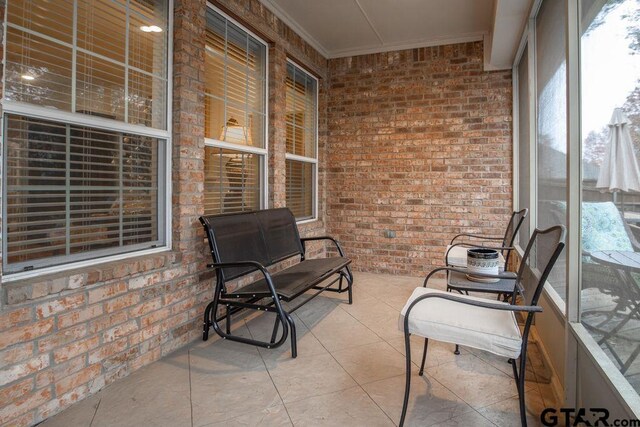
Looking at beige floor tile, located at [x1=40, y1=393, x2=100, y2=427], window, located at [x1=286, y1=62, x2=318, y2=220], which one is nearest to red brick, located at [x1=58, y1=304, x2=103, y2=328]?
beige floor tile, located at [x1=40, y1=393, x2=100, y2=427]

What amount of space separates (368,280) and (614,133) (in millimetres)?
3464

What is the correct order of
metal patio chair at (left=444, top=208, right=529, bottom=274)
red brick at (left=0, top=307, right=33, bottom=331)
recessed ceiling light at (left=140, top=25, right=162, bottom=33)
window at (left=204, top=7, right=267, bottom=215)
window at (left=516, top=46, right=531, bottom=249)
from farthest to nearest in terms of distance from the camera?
window at (left=516, top=46, right=531, bottom=249), metal patio chair at (left=444, top=208, right=529, bottom=274), window at (left=204, top=7, right=267, bottom=215), recessed ceiling light at (left=140, top=25, right=162, bottom=33), red brick at (left=0, top=307, right=33, bottom=331)

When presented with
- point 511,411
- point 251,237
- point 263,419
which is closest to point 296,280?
point 251,237

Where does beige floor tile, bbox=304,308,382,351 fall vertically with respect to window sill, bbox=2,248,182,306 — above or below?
below

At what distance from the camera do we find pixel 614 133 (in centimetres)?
146

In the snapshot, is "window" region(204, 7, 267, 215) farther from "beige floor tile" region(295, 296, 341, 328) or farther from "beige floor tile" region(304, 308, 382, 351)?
"beige floor tile" region(304, 308, 382, 351)

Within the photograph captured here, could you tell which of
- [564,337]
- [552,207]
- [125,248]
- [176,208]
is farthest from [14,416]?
[552,207]

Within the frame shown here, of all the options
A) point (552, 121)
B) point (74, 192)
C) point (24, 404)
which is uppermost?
point (552, 121)

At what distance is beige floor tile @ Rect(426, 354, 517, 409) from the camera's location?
6.63ft

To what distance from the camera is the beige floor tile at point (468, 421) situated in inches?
69.9

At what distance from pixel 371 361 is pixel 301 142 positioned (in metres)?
3.12

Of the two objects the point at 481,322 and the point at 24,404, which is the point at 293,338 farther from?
the point at 24,404

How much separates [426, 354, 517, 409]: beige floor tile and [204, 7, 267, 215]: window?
2210 mm

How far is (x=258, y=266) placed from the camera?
2.49 meters
